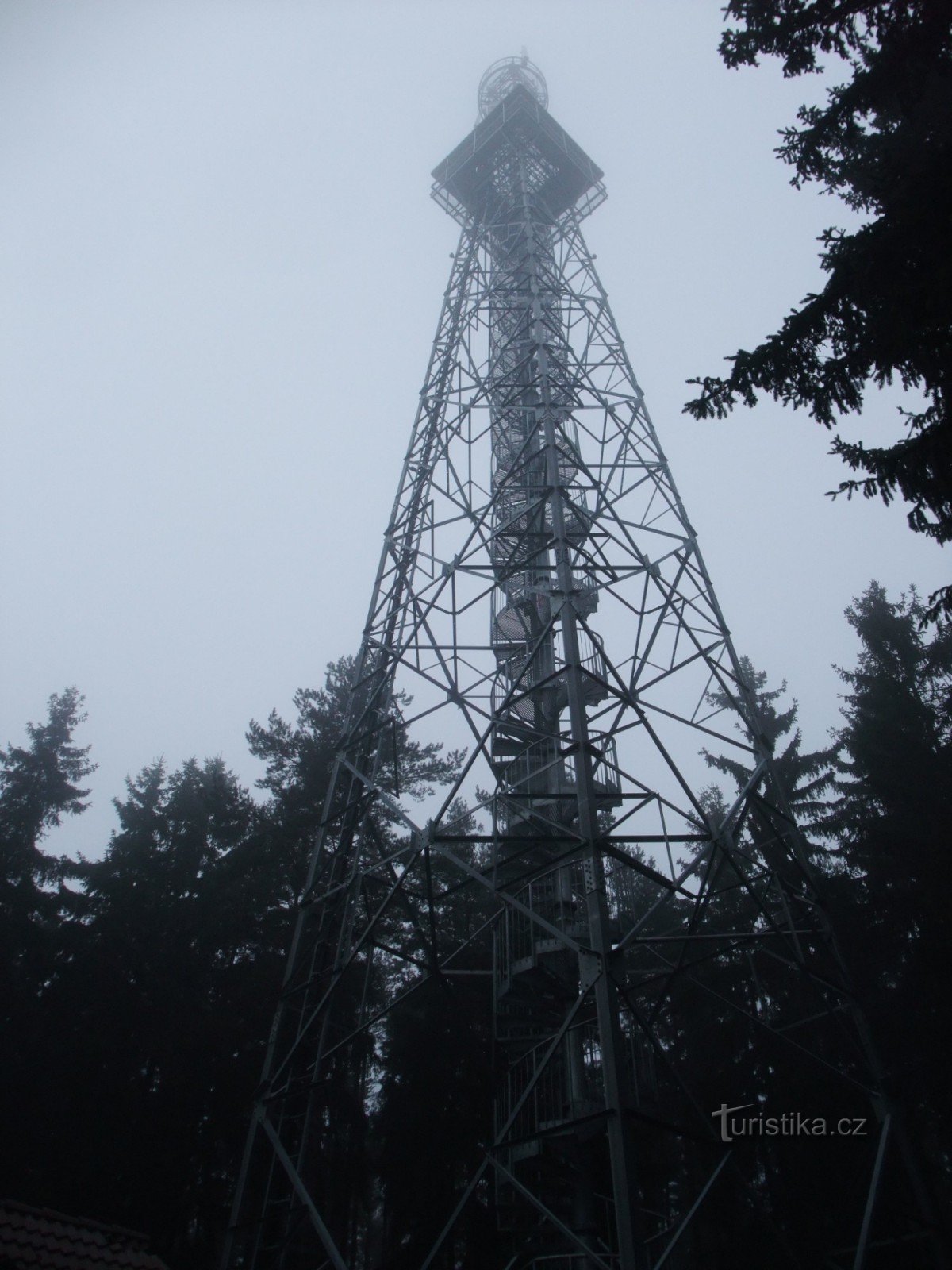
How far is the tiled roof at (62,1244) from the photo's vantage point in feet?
21.8

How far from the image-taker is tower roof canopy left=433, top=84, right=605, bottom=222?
62.6 ft

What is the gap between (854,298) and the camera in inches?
217

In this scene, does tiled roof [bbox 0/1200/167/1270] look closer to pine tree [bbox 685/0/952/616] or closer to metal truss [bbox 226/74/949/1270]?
metal truss [bbox 226/74/949/1270]

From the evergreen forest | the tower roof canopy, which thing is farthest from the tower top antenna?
the evergreen forest

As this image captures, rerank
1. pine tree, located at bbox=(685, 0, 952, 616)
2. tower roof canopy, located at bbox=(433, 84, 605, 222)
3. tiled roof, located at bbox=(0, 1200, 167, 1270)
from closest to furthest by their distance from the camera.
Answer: pine tree, located at bbox=(685, 0, 952, 616)
tiled roof, located at bbox=(0, 1200, 167, 1270)
tower roof canopy, located at bbox=(433, 84, 605, 222)

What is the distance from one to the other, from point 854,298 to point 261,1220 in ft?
30.6

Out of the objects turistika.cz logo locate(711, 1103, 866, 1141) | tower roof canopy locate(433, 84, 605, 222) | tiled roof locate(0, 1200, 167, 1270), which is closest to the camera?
tiled roof locate(0, 1200, 167, 1270)

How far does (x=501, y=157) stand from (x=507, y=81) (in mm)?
3973

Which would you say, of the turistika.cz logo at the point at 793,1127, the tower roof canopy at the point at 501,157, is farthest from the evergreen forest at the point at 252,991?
the tower roof canopy at the point at 501,157

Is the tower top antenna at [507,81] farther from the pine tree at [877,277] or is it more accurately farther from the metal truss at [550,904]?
the pine tree at [877,277]

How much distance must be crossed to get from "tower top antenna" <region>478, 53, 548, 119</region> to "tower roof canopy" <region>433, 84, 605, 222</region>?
6.64 feet

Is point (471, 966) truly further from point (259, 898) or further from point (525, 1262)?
point (525, 1262)

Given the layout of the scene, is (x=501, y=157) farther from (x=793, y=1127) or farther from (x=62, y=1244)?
(x=62, y=1244)

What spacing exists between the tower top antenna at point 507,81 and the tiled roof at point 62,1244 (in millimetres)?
22278
